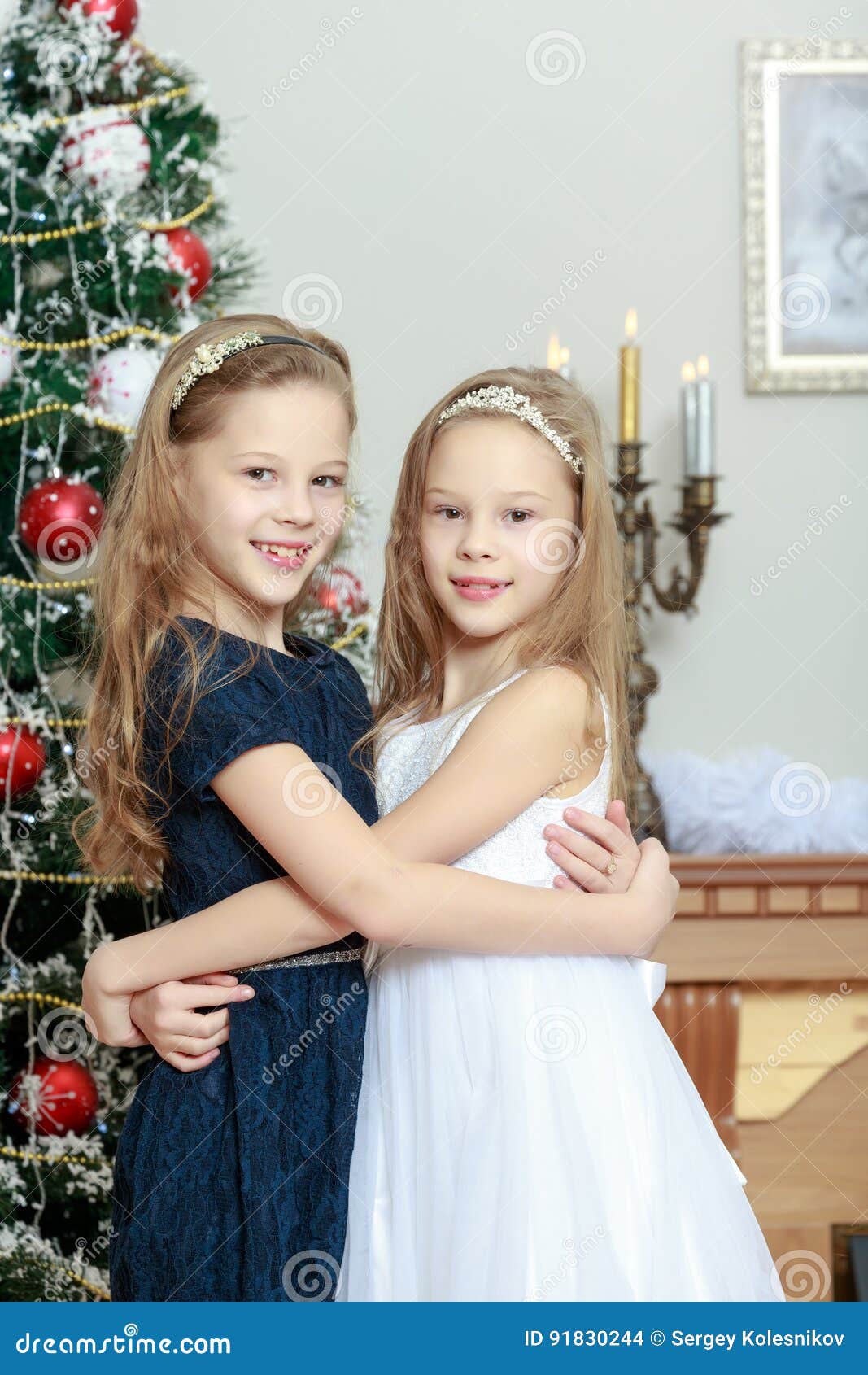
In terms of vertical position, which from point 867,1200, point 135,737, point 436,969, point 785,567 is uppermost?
point 785,567

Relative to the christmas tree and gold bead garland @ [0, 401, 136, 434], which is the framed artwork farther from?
gold bead garland @ [0, 401, 136, 434]

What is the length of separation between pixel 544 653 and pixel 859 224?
1539 mm

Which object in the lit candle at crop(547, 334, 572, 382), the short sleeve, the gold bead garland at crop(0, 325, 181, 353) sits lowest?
the short sleeve

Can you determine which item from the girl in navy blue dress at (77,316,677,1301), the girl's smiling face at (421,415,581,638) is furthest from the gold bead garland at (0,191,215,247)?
the girl's smiling face at (421,415,581,638)

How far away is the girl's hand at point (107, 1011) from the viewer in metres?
1.06

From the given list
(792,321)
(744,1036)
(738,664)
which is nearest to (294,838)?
(744,1036)

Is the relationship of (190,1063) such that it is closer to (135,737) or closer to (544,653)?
(135,737)

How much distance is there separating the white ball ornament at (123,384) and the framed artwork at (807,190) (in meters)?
1.19

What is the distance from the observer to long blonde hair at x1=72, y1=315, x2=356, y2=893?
3.46ft

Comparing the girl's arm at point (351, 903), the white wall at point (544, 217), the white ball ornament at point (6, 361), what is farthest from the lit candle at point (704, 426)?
the girl's arm at point (351, 903)

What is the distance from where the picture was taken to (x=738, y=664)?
7.75 ft

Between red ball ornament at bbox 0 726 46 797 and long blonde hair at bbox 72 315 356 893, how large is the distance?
1.52ft

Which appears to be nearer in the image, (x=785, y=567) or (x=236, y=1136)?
(x=236, y=1136)

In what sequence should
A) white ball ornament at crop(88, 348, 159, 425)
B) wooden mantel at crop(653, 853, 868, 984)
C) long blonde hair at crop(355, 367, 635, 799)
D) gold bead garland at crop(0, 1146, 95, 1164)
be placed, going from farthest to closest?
wooden mantel at crop(653, 853, 868, 984)
gold bead garland at crop(0, 1146, 95, 1164)
white ball ornament at crop(88, 348, 159, 425)
long blonde hair at crop(355, 367, 635, 799)
